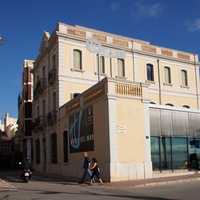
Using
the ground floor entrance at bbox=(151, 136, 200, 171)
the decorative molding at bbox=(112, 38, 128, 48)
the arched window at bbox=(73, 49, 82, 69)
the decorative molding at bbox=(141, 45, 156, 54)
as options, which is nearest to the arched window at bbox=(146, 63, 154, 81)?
the decorative molding at bbox=(141, 45, 156, 54)

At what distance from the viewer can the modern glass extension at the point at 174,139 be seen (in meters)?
28.3

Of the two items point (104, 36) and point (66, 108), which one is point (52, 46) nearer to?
→ point (104, 36)

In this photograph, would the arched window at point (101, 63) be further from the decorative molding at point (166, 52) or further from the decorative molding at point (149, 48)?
the decorative molding at point (166, 52)

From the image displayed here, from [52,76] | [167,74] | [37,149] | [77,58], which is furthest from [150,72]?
[37,149]

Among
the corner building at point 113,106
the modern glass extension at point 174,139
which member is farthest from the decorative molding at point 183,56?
the modern glass extension at point 174,139

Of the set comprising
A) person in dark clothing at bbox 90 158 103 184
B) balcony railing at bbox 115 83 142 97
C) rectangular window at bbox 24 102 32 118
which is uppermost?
rectangular window at bbox 24 102 32 118

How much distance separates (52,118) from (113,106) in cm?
1395

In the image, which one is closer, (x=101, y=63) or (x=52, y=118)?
(x=52, y=118)

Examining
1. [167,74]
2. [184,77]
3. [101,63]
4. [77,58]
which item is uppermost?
[77,58]

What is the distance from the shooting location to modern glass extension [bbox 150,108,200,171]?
28.3 m

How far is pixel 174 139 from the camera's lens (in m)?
29.5

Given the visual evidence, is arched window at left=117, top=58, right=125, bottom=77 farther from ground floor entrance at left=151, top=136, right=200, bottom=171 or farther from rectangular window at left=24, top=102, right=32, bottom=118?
rectangular window at left=24, top=102, right=32, bottom=118

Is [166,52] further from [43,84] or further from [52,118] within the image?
[52,118]

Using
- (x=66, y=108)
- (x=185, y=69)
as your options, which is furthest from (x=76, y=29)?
(x=185, y=69)
